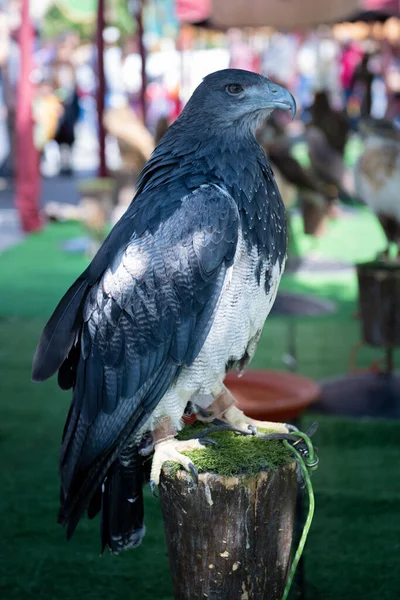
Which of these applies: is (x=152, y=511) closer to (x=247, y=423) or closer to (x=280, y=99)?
(x=247, y=423)

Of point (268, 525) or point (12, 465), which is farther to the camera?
point (12, 465)

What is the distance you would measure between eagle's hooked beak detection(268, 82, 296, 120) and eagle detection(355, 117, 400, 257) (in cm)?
260

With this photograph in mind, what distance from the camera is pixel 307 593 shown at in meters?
3.02

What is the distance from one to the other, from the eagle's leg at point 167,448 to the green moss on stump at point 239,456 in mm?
22

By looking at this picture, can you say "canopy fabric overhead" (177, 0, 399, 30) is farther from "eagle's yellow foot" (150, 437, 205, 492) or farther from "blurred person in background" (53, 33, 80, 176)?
"blurred person in background" (53, 33, 80, 176)

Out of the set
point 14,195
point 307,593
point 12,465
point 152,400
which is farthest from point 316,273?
point 14,195

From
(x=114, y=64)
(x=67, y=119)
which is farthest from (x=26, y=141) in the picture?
(x=114, y=64)

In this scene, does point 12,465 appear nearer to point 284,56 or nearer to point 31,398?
point 31,398

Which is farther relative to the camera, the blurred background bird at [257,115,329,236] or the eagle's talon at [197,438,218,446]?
the blurred background bird at [257,115,329,236]

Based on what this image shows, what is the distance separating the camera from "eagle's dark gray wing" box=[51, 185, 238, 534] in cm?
231

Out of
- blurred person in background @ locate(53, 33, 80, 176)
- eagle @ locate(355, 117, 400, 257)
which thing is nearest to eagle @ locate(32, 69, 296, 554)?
eagle @ locate(355, 117, 400, 257)

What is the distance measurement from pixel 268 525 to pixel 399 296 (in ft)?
8.74

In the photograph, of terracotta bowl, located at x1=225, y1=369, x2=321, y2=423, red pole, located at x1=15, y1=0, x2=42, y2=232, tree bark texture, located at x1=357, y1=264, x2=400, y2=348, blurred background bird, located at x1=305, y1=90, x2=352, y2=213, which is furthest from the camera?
red pole, located at x1=15, y1=0, x2=42, y2=232

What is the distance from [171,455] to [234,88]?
3.56ft
